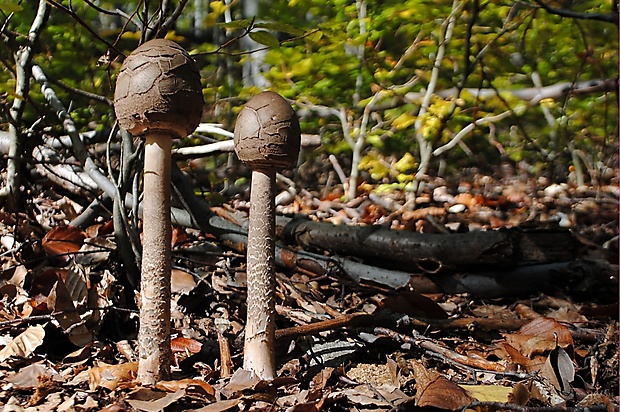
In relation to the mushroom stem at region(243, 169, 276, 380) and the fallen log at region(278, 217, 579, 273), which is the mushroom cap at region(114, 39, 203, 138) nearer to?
the mushroom stem at region(243, 169, 276, 380)

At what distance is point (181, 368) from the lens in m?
2.23

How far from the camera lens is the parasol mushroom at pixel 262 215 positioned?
201 centimetres

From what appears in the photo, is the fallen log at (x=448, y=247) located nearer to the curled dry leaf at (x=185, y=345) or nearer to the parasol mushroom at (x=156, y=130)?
the curled dry leaf at (x=185, y=345)

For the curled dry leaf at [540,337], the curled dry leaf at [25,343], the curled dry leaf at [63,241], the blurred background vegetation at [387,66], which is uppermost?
the blurred background vegetation at [387,66]

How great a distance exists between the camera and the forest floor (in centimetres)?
194

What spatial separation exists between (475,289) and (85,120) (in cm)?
288

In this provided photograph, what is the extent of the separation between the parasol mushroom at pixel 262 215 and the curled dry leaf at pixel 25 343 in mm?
876

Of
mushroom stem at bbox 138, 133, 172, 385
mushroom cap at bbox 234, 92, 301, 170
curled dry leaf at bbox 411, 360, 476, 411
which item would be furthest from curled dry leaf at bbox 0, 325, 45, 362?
curled dry leaf at bbox 411, 360, 476, 411

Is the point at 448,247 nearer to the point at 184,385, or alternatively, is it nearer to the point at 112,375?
the point at 184,385

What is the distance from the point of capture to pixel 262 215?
211cm

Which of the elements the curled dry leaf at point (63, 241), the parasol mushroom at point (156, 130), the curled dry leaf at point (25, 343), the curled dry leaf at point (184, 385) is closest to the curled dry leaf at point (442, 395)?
the curled dry leaf at point (184, 385)

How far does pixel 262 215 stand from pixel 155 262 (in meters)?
0.44

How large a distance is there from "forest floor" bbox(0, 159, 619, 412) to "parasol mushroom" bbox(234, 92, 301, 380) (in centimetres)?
12

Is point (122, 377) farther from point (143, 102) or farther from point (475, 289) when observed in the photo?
point (475, 289)
